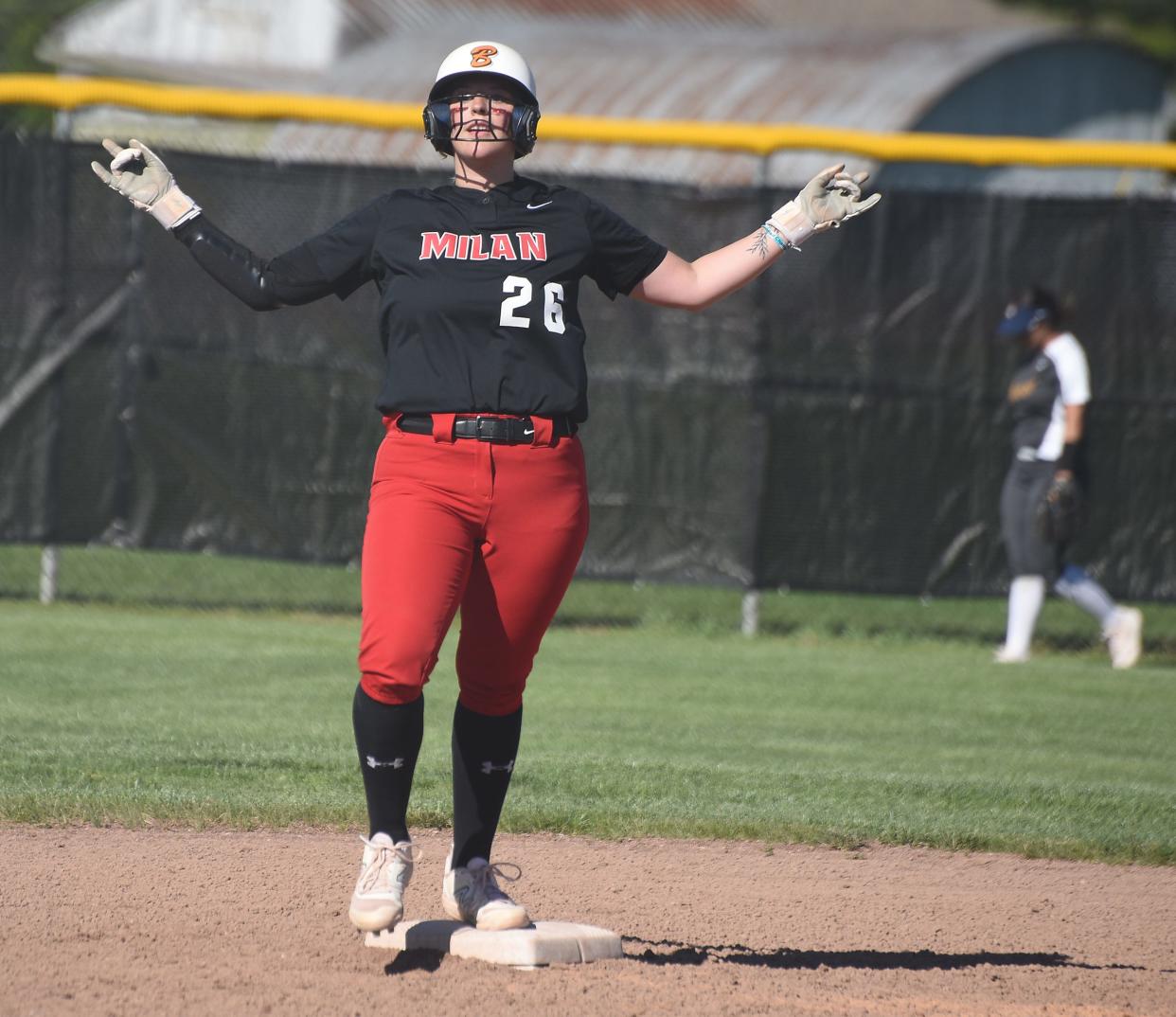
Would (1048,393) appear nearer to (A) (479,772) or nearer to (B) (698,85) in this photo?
(A) (479,772)

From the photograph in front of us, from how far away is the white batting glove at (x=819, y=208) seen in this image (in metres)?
4.44

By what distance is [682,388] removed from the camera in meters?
10.2

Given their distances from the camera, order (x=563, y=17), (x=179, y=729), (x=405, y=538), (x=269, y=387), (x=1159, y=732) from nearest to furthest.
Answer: (x=405, y=538)
(x=179, y=729)
(x=1159, y=732)
(x=269, y=387)
(x=563, y=17)

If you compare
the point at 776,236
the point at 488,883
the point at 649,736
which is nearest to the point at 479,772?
the point at 488,883

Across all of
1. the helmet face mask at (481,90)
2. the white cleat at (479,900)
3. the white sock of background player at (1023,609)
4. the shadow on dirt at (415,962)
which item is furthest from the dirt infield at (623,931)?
the white sock of background player at (1023,609)

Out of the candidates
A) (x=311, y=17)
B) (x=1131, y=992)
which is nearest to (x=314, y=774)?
(x=1131, y=992)

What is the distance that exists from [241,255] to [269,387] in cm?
597

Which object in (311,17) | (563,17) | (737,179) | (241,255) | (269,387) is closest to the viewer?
(241,255)

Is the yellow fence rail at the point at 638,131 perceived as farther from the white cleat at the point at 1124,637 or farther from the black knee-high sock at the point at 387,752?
the black knee-high sock at the point at 387,752

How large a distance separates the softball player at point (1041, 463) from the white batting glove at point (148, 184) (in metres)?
6.24

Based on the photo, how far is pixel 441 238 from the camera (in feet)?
13.5

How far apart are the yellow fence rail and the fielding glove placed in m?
2.13

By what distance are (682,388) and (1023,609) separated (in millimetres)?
2328

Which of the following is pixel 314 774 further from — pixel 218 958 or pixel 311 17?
pixel 311 17
